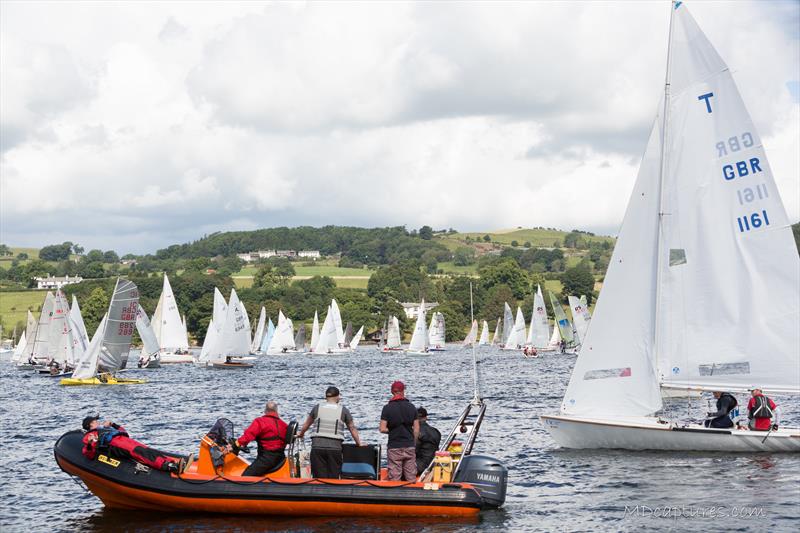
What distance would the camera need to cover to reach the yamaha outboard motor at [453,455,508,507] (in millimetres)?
20578

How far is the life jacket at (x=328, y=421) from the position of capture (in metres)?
20.0

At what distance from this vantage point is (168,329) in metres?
92.1

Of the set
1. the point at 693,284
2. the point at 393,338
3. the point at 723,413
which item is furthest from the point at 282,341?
the point at 693,284

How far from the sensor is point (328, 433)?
20.1 metres

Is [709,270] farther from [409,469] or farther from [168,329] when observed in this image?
[168,329]

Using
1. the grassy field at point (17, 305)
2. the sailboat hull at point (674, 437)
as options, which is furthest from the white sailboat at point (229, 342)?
the grassy field at point (17, 305)

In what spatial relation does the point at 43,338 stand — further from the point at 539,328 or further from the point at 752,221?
the point at 752,221

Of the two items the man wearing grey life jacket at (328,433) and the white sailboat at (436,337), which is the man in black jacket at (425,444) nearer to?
the man wearing grey life jacket at (328,433)

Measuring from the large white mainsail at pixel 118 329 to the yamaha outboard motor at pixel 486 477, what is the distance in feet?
151

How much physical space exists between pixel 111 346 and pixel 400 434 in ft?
154

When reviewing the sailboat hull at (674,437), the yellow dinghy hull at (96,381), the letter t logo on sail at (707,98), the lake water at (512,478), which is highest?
the letter t logo on sail at (707,98)

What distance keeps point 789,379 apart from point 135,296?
156 feet

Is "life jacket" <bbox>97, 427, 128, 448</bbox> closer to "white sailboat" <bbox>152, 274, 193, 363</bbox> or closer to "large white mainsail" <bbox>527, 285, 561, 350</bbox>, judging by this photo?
"white sailboat" <bbox>152, 274, 193, 363</bbox>

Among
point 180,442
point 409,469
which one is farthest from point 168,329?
point 409,469
